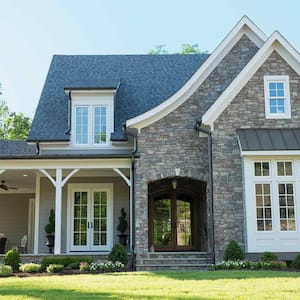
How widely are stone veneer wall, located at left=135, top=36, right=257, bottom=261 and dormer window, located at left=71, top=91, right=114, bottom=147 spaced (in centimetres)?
292

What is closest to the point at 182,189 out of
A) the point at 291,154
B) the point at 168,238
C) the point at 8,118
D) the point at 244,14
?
the point at 168,238

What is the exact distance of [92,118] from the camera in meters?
18.3

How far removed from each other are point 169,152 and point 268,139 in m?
3.08

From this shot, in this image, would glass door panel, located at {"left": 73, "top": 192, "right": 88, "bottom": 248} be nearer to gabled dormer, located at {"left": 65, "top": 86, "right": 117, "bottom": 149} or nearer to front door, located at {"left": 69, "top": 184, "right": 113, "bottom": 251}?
front door, located at {"left": 69, "top": 184, "right": 113, "bottom": 251}

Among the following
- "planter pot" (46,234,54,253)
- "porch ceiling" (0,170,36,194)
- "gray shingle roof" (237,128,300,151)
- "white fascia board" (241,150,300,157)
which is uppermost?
"gray shingle roof" (237,128,300,151)

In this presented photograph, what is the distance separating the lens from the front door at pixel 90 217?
1747 centimetres

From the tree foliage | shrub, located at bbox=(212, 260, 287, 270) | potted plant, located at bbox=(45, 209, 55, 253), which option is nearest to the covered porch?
potted plant, located at bbox=(45, 209, 55, 253)

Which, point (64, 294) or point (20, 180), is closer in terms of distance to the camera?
point (64, 294)

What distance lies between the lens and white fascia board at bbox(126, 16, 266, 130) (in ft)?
51.6

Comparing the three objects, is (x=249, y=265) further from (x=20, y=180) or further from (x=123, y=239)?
(x=20, y=180)

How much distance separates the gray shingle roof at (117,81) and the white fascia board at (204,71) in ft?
8.10

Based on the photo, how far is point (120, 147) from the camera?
59.1 feet

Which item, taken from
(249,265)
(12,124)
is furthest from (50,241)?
(12,124)

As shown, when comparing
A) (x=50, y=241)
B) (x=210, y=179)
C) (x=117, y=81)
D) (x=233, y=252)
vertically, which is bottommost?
(x=233, y=252)
